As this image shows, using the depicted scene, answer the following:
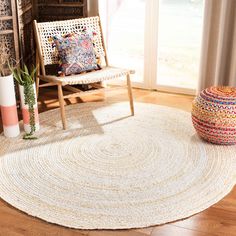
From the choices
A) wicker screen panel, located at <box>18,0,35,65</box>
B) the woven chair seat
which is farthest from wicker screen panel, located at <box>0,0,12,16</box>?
the woven chair seat

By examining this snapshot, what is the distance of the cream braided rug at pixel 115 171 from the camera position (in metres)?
2.13

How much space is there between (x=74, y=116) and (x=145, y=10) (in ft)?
3.88

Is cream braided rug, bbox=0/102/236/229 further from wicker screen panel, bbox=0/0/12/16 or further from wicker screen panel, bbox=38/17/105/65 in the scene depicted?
wicker screen panel, bbox=0/0/12/16

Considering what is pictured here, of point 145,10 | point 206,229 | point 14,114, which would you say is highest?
point 145,10

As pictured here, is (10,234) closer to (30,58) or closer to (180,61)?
(30,58)

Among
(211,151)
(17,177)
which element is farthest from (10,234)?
(211,151)

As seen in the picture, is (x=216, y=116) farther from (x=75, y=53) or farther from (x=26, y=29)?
(x=26, y=29)

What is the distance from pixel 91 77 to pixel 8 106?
65 centimetres

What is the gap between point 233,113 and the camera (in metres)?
2.67

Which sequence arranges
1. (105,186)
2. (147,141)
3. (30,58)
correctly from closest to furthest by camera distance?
(105,186)
(147,141)
(30,58)

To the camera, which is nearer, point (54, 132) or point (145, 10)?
point (54, 132)

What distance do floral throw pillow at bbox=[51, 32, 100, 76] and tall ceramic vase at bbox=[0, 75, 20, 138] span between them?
1.65 ft

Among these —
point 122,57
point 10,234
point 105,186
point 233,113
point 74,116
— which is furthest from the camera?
point 122,57

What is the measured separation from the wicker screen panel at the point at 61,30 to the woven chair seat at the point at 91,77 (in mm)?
299
